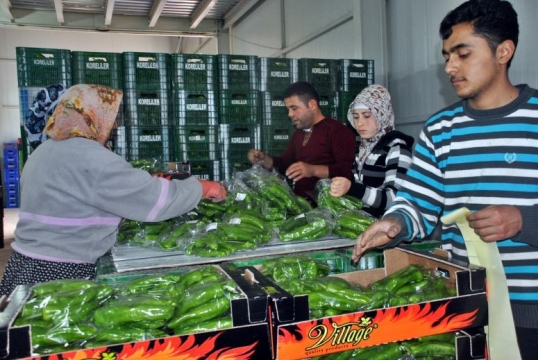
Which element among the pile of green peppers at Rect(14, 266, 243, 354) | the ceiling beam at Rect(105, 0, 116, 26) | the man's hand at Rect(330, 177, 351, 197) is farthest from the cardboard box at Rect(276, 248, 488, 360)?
the ceiling beam at Rect(105, 0, 116, 26)

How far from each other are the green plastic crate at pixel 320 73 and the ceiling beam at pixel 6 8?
769cm

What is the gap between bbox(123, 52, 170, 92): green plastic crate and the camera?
512cm

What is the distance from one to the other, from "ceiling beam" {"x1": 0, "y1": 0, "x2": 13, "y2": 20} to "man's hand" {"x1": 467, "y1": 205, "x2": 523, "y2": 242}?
437 inches

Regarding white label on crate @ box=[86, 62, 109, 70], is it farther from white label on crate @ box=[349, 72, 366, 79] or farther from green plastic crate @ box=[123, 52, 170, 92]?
white label on crate @ box=[349, 72, 366, 79]

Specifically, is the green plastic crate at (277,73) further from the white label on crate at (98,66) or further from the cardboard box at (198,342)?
the cardboard box at (198,342)

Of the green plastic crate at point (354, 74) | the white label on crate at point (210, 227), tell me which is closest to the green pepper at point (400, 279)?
the white label on crate at point (210, 227)

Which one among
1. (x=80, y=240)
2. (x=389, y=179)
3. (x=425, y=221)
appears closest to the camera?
(x=425, y=221)

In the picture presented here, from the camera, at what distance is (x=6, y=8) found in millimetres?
A: 10680

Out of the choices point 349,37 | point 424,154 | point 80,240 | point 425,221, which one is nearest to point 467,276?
point 425,221

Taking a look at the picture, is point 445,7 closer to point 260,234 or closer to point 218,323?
point 260,234

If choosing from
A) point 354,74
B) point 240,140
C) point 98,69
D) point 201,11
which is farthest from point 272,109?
point 201,11

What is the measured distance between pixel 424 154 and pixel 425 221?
28 cm

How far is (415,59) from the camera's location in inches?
241

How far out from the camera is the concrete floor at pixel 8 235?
833cm
